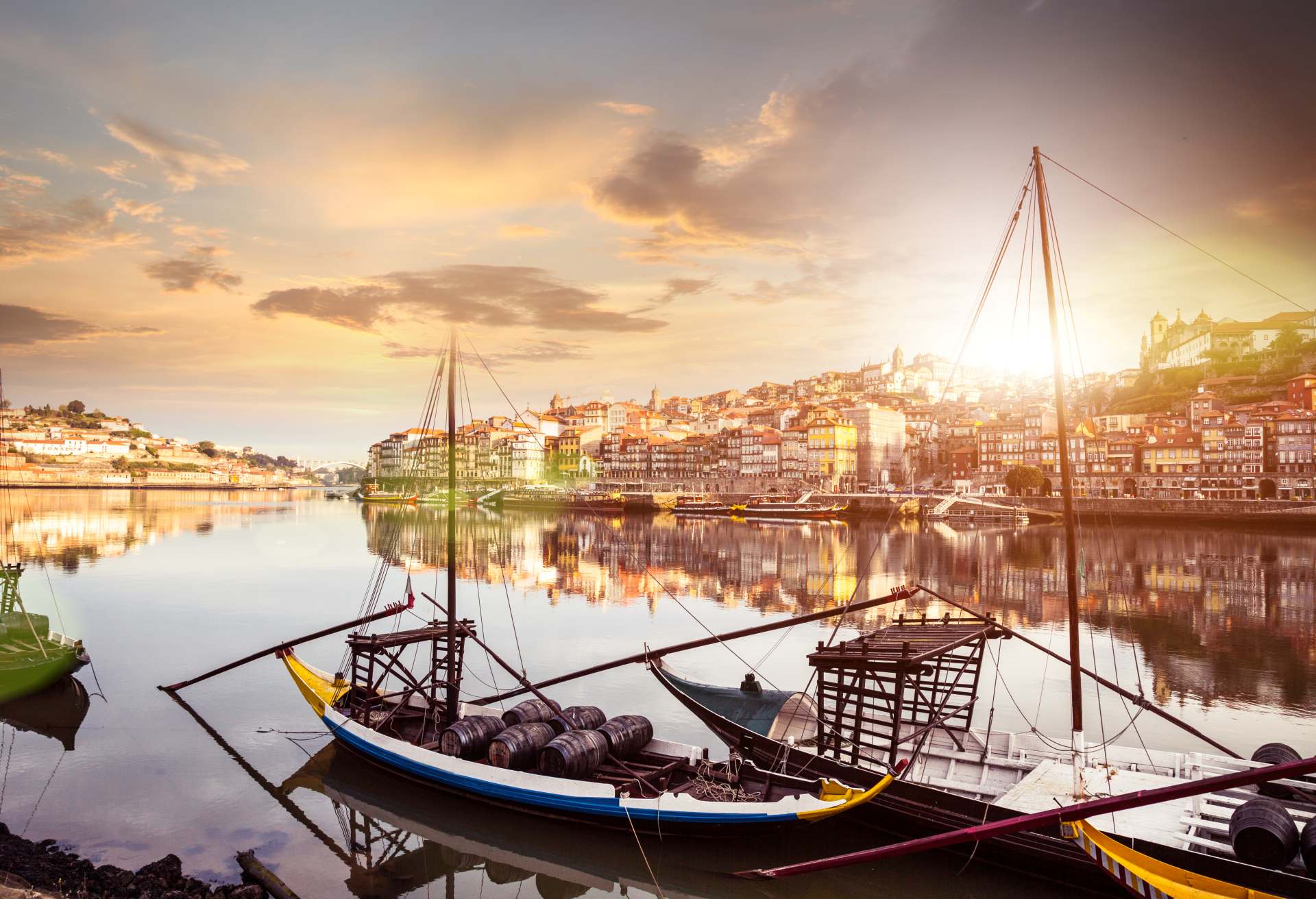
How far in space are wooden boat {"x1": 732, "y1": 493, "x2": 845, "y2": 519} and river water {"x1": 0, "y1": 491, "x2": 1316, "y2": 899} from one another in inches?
933

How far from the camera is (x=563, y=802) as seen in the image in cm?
899

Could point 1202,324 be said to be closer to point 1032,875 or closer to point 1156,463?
point 1156,463

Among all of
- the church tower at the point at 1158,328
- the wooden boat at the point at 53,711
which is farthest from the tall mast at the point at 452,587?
the church tower at the point at 1158,328

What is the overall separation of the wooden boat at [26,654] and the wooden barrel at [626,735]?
449 inches

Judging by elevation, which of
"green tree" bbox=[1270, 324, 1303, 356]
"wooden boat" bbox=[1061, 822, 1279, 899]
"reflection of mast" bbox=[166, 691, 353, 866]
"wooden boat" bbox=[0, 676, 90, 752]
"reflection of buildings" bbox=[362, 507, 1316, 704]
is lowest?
"reflection of buildings" bbox=[362, 507, 1316, 704]

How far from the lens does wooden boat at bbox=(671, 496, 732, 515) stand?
7975 centimetres

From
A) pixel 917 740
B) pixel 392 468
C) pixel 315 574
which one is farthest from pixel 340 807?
pixel 392 468

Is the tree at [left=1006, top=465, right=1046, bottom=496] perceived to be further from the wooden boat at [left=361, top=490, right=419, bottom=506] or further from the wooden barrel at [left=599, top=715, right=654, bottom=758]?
the wooden barrel at [left=599, top=715, right=654, bottom=758]

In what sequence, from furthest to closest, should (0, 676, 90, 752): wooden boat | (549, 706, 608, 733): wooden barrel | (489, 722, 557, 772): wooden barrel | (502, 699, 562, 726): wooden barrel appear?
1. (0, 676, 90, 752): wooden boat
2. (502, 699, 562, 726): wooden barrel
3. (549, 706, 608, 733): wooden barrel
4. (489, 722, 557, 772): wooden barrel

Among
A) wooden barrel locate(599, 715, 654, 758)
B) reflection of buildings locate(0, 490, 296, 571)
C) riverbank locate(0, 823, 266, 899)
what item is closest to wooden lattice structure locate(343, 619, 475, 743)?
wooden barrel locate(599, 715, 654, 758)

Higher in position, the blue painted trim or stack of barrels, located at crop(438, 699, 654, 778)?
stack of barrels, located at crop(438, 699, 654, 778)

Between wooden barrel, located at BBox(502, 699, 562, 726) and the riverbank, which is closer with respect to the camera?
the riverbank

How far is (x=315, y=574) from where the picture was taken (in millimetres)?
35250

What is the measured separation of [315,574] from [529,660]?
20321mm
